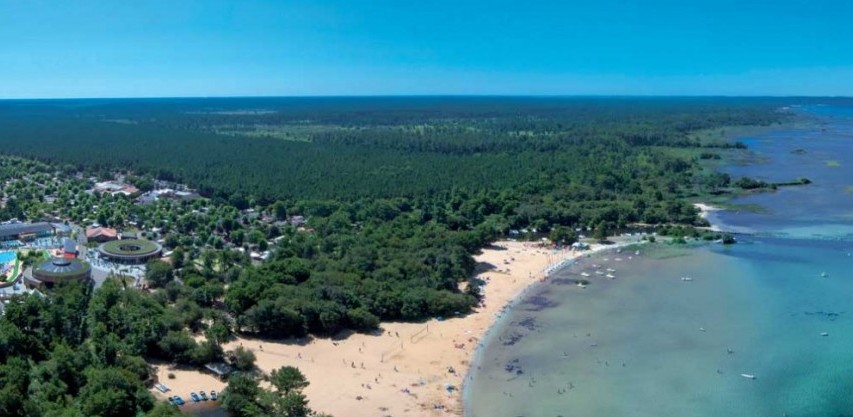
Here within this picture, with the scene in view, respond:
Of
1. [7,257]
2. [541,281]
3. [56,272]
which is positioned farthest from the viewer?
[7,257]

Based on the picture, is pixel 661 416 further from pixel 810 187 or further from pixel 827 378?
pixel 810 187

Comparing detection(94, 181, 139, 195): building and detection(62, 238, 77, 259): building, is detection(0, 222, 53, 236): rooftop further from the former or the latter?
detection(94, 181, 139, 195): building

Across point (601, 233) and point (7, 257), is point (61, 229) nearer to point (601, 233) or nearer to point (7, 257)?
point (7, 257)

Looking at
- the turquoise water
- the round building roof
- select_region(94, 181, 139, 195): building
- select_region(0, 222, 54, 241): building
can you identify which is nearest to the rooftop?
select_region(0, 222, 54, 241): building

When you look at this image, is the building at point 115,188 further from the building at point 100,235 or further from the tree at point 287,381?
the tree at point 287,381

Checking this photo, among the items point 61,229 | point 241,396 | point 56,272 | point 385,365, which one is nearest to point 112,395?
point 241,396

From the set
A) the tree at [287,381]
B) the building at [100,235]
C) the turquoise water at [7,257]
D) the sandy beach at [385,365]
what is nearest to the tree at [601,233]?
the sandy beach at [385,365]
